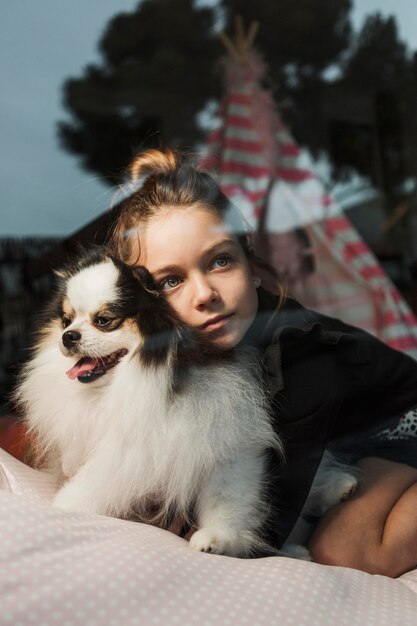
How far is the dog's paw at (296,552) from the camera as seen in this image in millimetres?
821

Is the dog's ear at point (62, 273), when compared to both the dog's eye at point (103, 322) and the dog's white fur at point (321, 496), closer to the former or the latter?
the dog's eye at point (103, 322)

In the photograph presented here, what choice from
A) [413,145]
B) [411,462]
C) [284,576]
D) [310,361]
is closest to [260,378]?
[310,361]

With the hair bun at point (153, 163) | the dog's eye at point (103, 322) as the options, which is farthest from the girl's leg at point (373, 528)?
the hair bun at point (153, 163)

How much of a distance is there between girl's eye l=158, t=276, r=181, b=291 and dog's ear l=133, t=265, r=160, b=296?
0.01 m

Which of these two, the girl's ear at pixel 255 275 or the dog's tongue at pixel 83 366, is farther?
the girl's ear at pixel 255 275

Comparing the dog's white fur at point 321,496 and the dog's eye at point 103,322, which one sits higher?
the dog's eye at point 103,322

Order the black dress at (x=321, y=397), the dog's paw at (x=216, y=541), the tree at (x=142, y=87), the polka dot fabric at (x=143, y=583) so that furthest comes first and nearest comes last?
the tree at (x=142, y=87), the black dress at (x=321, y=397), the dog's paw at (x=216, y=541), the polka dot fabric at (x=143, y=583)

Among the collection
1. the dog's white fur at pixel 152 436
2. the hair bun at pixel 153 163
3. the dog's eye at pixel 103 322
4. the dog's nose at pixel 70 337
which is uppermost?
the hair bun at pixel 153 163

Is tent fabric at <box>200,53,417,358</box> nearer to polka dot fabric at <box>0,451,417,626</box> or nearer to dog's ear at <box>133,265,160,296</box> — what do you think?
dog's ear at <box>133,265,160,296</box>

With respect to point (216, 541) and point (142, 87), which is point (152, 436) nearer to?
point (216, 541)

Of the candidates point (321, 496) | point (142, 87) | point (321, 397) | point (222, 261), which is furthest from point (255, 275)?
point (142, 87)

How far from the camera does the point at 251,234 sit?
0.95 m

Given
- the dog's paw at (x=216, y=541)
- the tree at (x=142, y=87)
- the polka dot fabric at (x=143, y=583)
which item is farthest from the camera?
the tree at (x=142, y=87)

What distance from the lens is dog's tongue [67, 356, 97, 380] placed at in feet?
2.43
